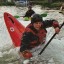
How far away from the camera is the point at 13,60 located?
639 cm

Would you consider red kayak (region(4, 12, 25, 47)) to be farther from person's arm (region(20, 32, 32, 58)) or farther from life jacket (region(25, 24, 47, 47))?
person's arm (region(20, 32, 32, 58))

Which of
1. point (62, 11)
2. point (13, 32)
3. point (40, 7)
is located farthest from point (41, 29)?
point (40, 7)

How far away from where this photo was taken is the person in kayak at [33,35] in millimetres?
4965

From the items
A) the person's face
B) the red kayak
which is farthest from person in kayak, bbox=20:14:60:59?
the red kayak

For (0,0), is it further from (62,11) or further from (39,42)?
(39,42)

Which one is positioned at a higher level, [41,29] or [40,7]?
[41,29]

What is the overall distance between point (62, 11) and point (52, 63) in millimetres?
9918

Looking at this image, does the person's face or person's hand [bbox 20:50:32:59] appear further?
the person's face

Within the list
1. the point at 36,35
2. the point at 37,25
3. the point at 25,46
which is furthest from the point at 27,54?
the point at 36,35

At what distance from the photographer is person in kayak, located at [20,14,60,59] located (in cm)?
496

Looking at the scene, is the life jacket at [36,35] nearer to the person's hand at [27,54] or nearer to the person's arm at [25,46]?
the person's arm at [25,46]

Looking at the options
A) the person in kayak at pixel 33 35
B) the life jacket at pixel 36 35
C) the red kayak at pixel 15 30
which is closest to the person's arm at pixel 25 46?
the person in kayak at pixel 33 35

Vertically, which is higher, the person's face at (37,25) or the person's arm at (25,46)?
the person's face at (37,25)

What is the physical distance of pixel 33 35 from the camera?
536cm
